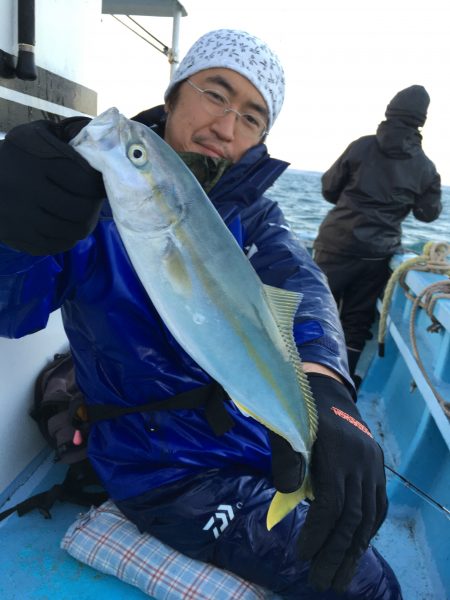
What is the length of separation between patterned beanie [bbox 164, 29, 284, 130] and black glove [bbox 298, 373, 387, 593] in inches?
60.3

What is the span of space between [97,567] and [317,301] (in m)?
1.49

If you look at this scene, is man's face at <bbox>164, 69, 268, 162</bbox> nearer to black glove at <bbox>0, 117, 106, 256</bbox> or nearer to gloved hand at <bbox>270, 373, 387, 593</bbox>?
black glove at <bbox>0, 117, 106, 256</bbox>

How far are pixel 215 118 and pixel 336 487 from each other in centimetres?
166

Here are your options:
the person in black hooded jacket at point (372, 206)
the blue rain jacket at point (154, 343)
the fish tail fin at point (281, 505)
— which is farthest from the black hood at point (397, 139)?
the fish tail fin at point (281, 505)

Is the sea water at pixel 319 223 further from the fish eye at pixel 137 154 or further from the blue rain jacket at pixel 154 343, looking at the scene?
the fish eye at pixel 137 154

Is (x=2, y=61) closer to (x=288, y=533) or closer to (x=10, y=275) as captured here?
(x=10, y=275)

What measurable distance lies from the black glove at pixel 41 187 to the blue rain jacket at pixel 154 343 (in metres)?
0.38

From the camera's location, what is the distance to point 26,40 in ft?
7.84

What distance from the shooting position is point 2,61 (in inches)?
93.5

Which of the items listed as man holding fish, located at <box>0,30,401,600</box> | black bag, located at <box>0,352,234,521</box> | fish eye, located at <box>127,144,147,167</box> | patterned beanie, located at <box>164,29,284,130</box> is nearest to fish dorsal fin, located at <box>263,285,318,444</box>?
man holding fish, located at <box>0,30,401,600</box>

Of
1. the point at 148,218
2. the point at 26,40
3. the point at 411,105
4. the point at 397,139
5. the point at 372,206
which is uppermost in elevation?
the point at 26,40

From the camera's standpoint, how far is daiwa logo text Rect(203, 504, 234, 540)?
78.3 inches

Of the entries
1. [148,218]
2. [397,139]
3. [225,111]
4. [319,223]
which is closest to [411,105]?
[397,139]

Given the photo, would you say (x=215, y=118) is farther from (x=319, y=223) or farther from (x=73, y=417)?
(x=319, y=223)
